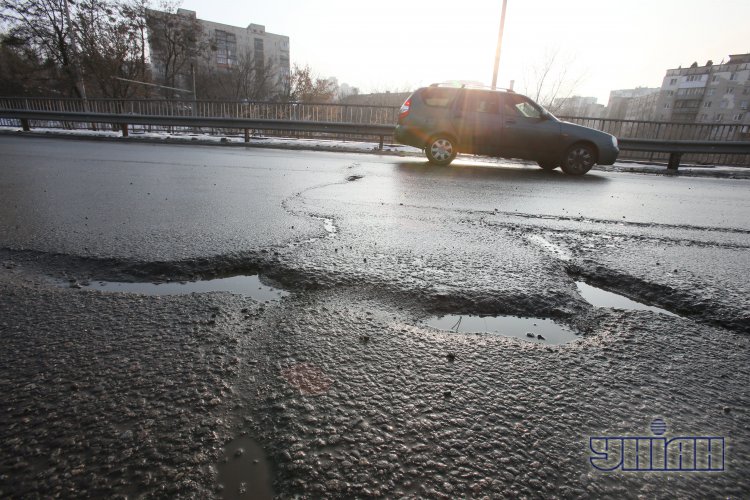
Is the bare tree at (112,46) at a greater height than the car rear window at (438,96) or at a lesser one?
greater

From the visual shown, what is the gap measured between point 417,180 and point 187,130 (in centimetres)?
1914

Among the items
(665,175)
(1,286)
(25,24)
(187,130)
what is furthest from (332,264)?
(25,24)

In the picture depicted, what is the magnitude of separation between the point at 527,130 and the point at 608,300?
7.51 metres

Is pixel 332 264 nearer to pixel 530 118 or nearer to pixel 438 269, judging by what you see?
pixel 438 269

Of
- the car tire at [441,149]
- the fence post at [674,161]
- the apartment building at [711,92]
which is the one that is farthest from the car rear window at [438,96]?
the apartment building at [711,92]

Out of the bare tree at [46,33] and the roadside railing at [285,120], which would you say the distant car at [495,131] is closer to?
the roadside railing at [285,120]

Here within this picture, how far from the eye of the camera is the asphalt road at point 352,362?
102 cm

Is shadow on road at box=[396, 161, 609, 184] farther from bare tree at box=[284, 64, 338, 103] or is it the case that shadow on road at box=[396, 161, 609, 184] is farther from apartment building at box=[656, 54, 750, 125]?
apartment building at box=[656, 54, 750, 125]

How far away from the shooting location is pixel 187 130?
70.1 ft

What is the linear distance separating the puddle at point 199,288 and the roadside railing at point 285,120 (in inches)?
427

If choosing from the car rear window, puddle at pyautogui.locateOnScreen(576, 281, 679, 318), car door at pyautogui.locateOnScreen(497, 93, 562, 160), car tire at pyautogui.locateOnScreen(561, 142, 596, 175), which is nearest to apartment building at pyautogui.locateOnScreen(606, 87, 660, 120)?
car tire at pyautogui.locateOnScreen(561, 142, 596, 175)

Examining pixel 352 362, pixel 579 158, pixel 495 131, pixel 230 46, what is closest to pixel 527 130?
pixel 495 131

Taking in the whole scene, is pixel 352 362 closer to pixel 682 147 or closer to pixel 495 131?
pixel 495 131

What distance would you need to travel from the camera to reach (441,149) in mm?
9281
